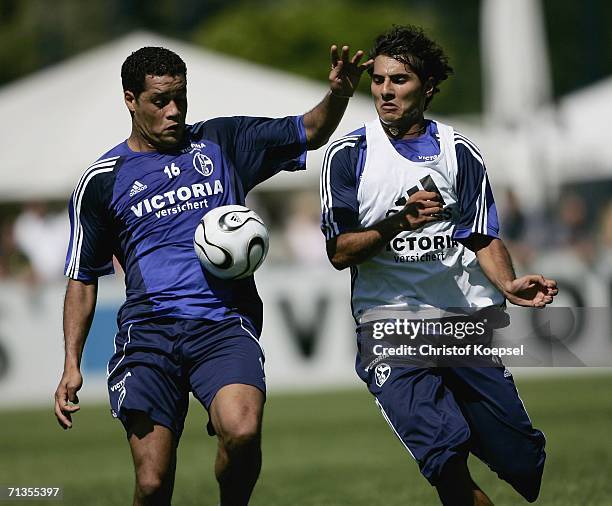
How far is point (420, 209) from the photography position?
239 inches

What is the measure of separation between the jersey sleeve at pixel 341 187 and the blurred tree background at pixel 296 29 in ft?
96.4

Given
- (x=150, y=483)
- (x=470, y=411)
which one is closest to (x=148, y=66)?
(x=150, y=483)

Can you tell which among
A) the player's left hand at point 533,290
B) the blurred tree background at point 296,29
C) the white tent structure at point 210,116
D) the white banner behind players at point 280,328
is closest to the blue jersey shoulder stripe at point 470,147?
the player's left hand at point 533,290

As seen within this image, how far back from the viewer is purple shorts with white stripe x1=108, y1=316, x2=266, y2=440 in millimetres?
6371

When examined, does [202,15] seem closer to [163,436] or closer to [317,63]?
[317,63]

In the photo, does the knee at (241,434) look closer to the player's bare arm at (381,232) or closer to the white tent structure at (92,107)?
the player's bare arm at (381,232)

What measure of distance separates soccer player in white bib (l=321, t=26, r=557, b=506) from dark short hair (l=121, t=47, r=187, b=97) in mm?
905

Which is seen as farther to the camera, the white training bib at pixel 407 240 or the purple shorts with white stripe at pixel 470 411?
the white training bib at pixel 407 240

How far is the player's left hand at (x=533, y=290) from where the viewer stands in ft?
20.5

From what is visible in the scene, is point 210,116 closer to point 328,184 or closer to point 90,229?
point 90,229

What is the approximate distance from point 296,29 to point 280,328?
82.1ft

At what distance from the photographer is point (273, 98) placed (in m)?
20.3

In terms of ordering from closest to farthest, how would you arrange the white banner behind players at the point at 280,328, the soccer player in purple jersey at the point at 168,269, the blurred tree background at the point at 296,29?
1. the soccer player in purple jersey at the point at 168,269
2. the white banner behind players at the point at 280,328
3. the blurred tree background at the point at 296,29

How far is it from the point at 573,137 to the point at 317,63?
18.0 metres
